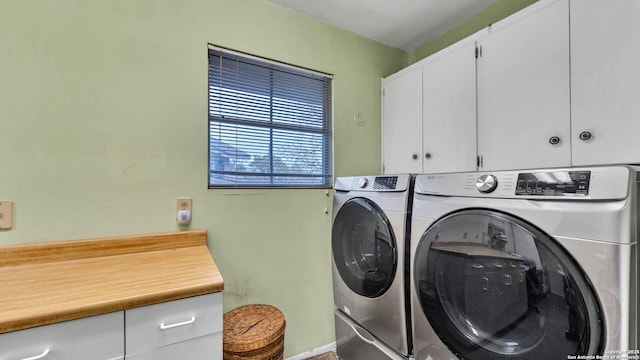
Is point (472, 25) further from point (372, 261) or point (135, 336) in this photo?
point (135, 336)

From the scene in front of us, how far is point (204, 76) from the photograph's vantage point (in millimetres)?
1624

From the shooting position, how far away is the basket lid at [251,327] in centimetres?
128

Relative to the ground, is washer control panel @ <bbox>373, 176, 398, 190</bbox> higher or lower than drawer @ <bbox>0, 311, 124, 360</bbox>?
higher

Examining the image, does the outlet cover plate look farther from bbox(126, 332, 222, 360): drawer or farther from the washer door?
the washer door

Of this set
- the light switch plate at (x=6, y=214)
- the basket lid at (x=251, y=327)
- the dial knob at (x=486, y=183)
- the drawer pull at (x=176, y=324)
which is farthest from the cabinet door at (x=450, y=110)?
the light switch plate at (x=6, y=214)

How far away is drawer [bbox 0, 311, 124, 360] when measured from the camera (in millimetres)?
756

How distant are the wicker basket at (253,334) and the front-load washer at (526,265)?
2.28 feet

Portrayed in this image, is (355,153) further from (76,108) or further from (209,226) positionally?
(76,108)

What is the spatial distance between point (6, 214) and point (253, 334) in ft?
4.15

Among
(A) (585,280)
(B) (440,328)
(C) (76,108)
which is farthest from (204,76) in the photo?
(A) (585,280)

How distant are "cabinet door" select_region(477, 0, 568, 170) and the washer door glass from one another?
75cm

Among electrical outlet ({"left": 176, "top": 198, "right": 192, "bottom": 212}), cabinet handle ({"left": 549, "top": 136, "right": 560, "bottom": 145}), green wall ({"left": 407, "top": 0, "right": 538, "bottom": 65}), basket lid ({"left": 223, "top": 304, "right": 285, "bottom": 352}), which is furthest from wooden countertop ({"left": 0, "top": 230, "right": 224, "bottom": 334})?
green wall ({"left": 407, "top": 0, "right": 538, "bottom": 65})

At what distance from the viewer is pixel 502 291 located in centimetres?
92

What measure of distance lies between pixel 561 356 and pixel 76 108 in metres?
2.20
